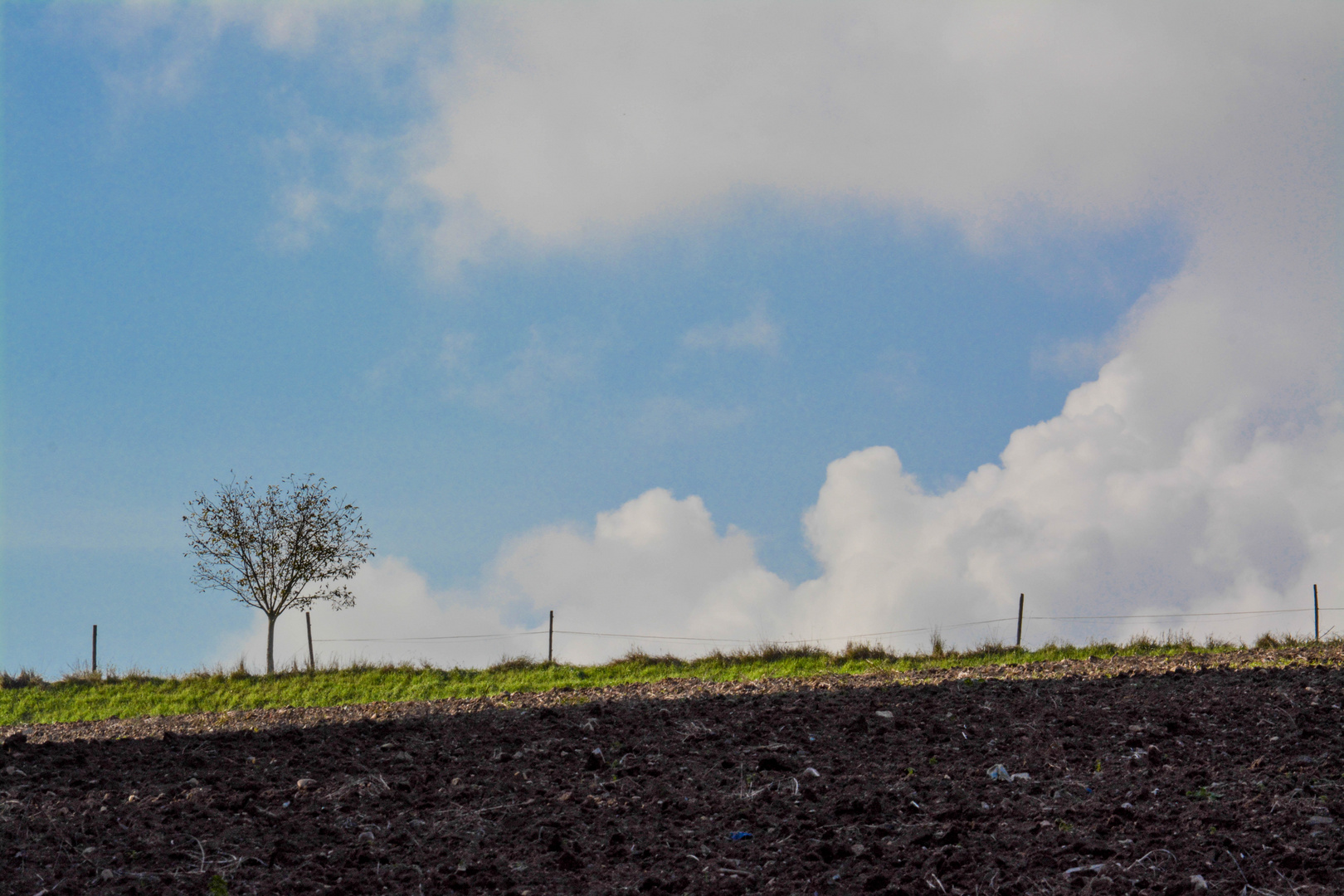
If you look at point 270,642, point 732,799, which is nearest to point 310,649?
point 270,642

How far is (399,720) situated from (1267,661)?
10.9 meters

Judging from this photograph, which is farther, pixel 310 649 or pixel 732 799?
pixel 310 649

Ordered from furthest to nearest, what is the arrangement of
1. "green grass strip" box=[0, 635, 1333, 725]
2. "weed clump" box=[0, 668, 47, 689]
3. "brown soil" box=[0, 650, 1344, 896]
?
1. "weed clump" box=[0, 668, 47, 689]
2. "green grass strip" box=[0, 635, 1333, 725]
3. "brown soil" box=[0, 650, 1344, 896]

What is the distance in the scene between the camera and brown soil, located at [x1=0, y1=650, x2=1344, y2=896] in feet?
17.1

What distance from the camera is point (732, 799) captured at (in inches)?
250

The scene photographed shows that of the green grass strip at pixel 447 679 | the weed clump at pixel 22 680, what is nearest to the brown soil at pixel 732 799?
Result: the green grass strip at pixel 447 679

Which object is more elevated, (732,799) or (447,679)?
(732,799)

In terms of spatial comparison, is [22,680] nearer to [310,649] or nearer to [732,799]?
[310,649]

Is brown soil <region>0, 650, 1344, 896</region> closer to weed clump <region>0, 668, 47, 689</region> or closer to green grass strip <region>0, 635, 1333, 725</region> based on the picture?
green grass strip <region>0, 635, 1333, 725</region>

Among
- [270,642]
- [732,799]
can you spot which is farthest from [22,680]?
[732,799]

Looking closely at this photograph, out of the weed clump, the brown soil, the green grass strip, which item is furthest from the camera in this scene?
the weed clump

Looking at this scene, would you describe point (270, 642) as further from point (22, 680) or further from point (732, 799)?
point (732, 799)

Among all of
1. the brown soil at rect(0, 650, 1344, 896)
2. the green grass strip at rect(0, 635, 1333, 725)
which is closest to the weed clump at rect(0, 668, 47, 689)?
the green grass strip at rect(0, 635, 1333, 725)

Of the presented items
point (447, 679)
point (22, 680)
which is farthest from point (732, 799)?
point (22, 680)
